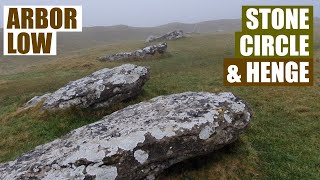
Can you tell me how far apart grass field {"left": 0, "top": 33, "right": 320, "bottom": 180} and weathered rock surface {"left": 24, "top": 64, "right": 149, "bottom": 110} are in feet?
2.05

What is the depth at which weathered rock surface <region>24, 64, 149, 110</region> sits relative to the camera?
79.9 feet

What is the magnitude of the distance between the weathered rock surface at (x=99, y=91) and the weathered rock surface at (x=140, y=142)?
6.65 metres

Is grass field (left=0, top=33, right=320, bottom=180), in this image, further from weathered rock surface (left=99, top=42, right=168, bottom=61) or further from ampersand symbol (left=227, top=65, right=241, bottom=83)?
weathered rock surface (left=99, top=42, right=168, bottom=61)

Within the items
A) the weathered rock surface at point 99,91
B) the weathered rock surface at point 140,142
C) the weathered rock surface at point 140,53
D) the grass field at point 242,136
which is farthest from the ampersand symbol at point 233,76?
the weathered rock surface at point 140,142

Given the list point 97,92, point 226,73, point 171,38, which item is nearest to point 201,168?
point 97,92

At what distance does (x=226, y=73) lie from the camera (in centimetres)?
3766

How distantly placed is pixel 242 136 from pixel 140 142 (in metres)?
7.78

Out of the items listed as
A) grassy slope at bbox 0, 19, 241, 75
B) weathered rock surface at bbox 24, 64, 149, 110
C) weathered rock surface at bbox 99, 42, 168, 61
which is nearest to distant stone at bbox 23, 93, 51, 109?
weathered rock surface at bbox 24, 64, 149, 110

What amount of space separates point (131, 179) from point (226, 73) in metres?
25.5

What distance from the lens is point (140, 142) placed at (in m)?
14.5

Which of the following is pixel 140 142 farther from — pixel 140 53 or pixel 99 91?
pixel 140 53

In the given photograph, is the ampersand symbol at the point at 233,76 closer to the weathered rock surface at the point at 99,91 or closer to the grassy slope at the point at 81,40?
the weathered rock surface at the point at 99,91

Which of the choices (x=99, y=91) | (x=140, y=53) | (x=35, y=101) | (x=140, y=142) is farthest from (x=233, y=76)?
→ (x=140, y=142)

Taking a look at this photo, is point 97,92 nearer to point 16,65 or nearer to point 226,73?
point 226,73
